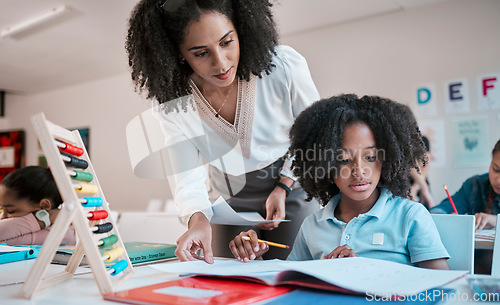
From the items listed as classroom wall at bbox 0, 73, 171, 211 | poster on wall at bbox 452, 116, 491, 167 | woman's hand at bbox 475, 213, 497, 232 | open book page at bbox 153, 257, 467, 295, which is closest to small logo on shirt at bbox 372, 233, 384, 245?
open book page at bbox 153, 257, 467, 295

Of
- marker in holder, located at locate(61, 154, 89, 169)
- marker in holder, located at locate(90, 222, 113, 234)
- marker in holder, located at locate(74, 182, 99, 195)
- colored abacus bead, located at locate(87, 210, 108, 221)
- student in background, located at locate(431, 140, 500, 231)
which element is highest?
marker in holder, located at locate(61, 154, 89, 169)

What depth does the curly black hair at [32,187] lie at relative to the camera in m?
1.76

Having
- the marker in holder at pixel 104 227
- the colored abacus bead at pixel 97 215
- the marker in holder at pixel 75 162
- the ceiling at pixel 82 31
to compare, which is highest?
the ceiling at pixel 82 31

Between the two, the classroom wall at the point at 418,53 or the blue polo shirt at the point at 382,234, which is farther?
the classroom wall at the point at 418,53

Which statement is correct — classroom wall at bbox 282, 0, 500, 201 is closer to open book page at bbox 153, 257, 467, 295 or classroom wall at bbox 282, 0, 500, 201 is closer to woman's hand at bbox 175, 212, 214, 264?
woman's hand at bbox 175, 212, 214, 264

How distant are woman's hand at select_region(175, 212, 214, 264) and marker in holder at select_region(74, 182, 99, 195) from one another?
0.24 metres

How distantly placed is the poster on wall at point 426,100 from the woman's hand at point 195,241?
302 cm

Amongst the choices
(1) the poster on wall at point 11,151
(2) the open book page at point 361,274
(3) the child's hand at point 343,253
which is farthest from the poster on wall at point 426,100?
(1) the poster on wall at point 11,151

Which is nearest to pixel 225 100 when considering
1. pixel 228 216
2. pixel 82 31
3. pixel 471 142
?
pixel 228 216

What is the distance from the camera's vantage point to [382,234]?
0.87 m

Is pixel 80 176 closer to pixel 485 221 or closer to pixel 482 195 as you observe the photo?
pixel 485 221

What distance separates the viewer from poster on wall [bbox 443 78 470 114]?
341 cm

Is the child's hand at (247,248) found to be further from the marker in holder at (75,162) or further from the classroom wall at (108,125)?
the classroom wall at (108,125)

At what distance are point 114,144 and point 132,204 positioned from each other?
0.84m
